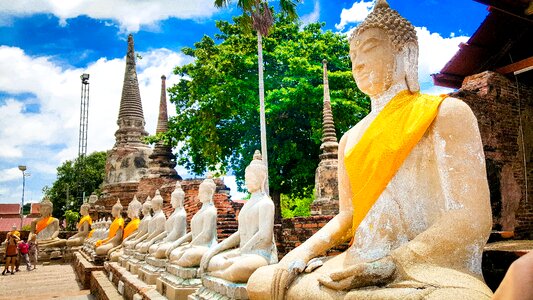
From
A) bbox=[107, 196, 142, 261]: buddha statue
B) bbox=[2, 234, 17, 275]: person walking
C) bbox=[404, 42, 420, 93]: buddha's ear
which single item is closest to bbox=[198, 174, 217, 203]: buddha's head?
bbox=[404, 42, 420, 93]: buddha's ear

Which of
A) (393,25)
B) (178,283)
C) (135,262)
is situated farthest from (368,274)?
(135,262)

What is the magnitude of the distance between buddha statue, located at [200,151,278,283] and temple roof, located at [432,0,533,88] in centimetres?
751

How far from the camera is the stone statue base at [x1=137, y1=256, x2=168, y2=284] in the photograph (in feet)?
21.2

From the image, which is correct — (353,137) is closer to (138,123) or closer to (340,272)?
(340,272)

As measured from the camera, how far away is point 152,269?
22.1ft

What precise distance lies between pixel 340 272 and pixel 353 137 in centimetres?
108

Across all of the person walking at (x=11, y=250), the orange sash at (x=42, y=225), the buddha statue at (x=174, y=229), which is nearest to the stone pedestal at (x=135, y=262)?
the buddha statue at (x=174, y=229)

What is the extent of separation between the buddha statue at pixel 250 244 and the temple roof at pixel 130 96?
24397 millimetres

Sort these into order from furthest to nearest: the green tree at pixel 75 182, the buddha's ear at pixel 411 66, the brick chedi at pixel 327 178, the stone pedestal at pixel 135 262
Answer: the green tree at pixel 75 182, the brick chedi at pixel 327 178, the stone pedestal at pixel 135 262, the buddha's ear at pixel 411 66

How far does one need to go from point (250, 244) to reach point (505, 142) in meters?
8.02

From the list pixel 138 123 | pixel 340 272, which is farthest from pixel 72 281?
pixel 138 123

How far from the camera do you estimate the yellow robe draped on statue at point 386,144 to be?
257 centimetres

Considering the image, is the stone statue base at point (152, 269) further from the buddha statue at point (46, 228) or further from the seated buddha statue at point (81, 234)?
the buddha statue at point (46, 228)

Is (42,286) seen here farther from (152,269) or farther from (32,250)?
(152,269)
